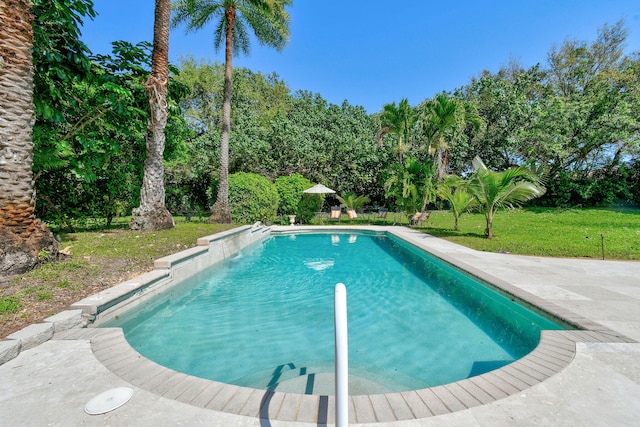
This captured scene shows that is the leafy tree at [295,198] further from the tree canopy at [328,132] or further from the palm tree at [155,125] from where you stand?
the palm tree at [155,125]

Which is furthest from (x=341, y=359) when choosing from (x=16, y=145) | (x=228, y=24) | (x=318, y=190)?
(x=228, y=24)

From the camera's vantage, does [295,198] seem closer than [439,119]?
No

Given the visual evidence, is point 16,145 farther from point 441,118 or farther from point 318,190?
point 441,118

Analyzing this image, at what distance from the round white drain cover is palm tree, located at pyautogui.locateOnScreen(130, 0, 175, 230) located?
7762 mm

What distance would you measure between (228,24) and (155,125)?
7828mm

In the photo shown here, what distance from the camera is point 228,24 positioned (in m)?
13.8

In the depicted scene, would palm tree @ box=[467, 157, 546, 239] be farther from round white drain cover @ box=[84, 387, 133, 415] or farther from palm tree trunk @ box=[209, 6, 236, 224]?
round white drain cover @ box=[84, 387, 133, 415]

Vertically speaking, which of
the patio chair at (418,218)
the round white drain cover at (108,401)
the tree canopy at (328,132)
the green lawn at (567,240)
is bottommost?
the round white drain cover at (108,401)

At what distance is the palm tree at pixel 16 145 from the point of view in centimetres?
459

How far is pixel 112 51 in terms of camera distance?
29.7 feet

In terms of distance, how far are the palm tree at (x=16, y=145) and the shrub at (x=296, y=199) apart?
12006 millimetres

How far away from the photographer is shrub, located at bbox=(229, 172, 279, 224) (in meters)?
14.1

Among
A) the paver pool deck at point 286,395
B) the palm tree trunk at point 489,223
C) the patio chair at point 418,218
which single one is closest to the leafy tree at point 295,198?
the patio chair at point 418,218

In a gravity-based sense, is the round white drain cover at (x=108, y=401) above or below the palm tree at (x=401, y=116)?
below
